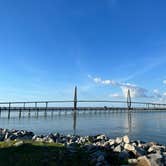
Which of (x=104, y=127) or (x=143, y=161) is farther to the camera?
(x=104, y=127)

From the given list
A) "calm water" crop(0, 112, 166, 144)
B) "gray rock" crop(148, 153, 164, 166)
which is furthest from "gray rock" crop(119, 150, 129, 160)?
"calm water" crop(0, 112, 166, 144)

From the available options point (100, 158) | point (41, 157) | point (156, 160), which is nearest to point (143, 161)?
point (156, 160)

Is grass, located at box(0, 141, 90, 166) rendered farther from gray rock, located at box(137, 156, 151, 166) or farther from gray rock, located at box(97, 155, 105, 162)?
gray rock, located at box(137, 156, 151, 166)

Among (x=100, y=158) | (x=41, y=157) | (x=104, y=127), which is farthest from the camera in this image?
(x=104, y=127)

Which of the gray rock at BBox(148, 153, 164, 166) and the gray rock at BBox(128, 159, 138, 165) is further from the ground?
the gray rock at BBox(148, 153, 164, 166)

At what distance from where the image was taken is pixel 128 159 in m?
10.7

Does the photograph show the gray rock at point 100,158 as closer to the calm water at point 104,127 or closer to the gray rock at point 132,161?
the gray rock at point 132,161

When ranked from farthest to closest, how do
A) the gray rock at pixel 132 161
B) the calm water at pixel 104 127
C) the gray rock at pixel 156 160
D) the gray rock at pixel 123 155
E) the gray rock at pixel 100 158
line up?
1. the calm water at pixel 104 127
2. the gray rock at pixel 123 155
3. the gray rock at pixel 100 158
4. the gray rock at pixel 132 161
5. the gray rock at pixel 156 160

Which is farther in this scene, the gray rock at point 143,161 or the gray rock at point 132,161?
the gray rock at point 132,161

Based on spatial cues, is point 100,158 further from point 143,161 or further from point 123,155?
point 143,161

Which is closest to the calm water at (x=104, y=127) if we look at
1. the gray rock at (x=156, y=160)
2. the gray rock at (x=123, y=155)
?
the gray rock at (x=123, y=155)

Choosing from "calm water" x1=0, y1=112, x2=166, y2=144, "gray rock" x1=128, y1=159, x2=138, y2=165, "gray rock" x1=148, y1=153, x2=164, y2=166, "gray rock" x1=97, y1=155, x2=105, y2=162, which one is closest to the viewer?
"gray rock" x1=148, y1=153, x2=164, y2=166

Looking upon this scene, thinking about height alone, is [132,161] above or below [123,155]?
below

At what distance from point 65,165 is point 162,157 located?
3548 millimetres
